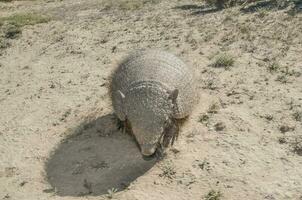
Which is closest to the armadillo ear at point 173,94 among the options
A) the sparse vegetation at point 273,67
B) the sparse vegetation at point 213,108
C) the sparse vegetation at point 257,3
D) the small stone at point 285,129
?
the sparse vegetation at point 213,108

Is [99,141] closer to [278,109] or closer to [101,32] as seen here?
[278,109]

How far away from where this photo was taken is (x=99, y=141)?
876cm

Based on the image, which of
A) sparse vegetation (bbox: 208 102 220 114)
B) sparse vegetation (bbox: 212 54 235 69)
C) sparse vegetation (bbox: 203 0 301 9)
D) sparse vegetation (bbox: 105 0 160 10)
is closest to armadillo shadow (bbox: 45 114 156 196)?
sparse vegetation (bbox: 208 102 220 114)

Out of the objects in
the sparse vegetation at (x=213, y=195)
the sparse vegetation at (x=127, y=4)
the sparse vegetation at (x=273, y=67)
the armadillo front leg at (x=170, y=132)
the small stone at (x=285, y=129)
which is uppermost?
the armadillo front leg at (x=170, y=132)

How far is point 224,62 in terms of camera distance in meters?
11.2

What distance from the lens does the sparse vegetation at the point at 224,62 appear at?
11.1m

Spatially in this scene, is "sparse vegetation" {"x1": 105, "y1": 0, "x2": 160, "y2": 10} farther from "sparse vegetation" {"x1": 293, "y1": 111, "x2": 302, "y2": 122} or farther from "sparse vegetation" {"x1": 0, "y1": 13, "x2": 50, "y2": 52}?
"sparse vegetation" {"x1": 293, "y1": 111, "x2": 302, "y2": 122}

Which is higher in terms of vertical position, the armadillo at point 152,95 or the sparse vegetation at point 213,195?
the armadillo at point 152,95

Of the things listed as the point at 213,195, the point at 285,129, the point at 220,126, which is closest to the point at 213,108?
the point at 220,126

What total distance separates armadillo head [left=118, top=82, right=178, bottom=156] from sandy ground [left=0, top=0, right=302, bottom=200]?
32.2 inches

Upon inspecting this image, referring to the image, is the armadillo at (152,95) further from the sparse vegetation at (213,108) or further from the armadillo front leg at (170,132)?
the sparse vegetation at (213,108)

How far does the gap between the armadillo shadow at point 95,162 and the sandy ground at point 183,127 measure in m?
0.02

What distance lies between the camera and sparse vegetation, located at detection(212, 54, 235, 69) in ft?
36.5

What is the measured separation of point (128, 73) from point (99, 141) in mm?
1523
